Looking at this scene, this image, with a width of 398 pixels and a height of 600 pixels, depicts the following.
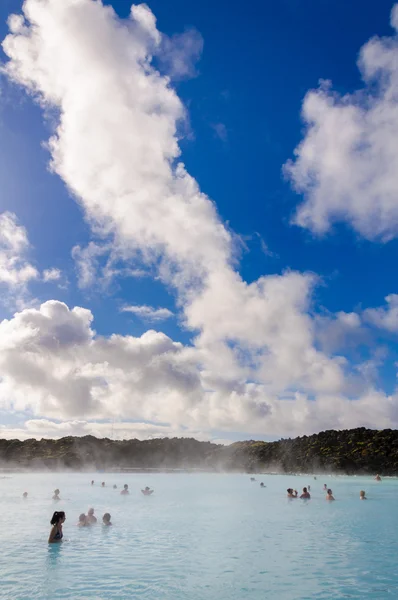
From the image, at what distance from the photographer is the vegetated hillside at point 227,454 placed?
106806mm

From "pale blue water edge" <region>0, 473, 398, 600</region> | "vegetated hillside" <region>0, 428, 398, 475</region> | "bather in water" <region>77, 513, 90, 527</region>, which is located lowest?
"pale blue water edge" <region>0, 473, 398, 600</region>

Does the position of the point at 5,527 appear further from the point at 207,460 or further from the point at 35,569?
the point at 207,460

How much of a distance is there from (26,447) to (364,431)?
342ft

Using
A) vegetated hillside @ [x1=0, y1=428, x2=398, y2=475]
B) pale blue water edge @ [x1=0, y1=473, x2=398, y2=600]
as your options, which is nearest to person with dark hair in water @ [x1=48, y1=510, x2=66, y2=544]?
pale blue water edge @ [x1=0, y1=473, x2=398, y2=600]

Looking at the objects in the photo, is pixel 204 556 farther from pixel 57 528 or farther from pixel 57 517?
pixel 57 528

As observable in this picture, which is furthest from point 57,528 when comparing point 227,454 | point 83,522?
point 227,454

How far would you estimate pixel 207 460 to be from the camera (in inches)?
6437

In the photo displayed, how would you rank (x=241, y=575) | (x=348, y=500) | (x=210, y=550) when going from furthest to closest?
(x=348, y=500)
(x=210, y=550)
(x=241, y=575)

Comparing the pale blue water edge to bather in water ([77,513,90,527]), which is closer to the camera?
the pale blue water edge

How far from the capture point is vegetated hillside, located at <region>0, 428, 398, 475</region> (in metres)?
107

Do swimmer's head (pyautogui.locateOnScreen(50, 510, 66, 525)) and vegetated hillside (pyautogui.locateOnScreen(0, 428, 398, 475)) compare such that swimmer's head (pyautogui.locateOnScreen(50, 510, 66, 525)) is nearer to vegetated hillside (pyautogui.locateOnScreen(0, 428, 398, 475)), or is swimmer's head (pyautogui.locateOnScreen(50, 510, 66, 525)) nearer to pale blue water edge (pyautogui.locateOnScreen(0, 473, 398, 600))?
pale blue water edge (pyautogui.locateOnScreen(0, 473, 398, 600))

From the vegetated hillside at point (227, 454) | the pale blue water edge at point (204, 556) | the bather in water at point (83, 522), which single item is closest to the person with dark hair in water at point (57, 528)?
the pale blue water edge at point (204, 556)

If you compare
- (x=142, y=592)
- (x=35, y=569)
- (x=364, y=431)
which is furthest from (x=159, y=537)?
(x=364, y=431)

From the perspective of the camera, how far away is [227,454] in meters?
161
